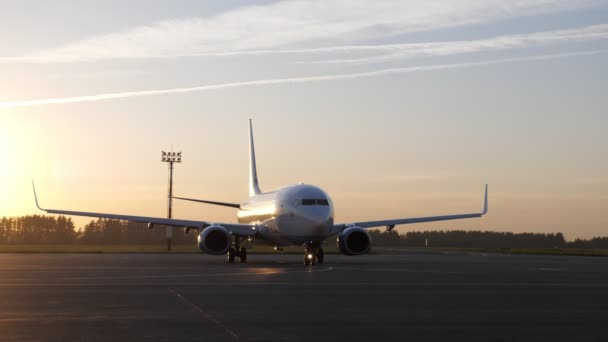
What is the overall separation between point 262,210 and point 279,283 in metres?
24.6

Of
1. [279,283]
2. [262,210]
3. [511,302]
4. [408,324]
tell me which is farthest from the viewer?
[262,210]

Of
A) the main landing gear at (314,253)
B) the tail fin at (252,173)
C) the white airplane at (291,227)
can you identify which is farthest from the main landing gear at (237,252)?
the tail fin at (252,173)

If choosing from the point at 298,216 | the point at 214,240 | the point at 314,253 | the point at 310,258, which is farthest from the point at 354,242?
the point at 214,240

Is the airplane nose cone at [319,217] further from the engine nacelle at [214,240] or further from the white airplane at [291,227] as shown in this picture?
the engine nacelle at [214,240]

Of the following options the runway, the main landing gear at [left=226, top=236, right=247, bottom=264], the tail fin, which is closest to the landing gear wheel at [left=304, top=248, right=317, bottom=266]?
the main landing gear at [left=226, top=236, right=247, bottom=264]

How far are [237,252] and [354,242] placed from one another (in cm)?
665

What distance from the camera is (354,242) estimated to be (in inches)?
1736

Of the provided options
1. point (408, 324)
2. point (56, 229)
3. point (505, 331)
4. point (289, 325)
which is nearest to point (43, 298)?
point (289, 325)

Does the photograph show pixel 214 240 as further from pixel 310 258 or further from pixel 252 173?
pixel 252 173

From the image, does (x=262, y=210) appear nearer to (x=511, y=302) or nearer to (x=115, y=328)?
(x=511, y=302)

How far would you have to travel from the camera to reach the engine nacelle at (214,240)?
144 ft

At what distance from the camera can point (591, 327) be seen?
513 inches

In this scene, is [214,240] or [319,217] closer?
[319,217]

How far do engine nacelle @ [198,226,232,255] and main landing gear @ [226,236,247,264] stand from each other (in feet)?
3.57
